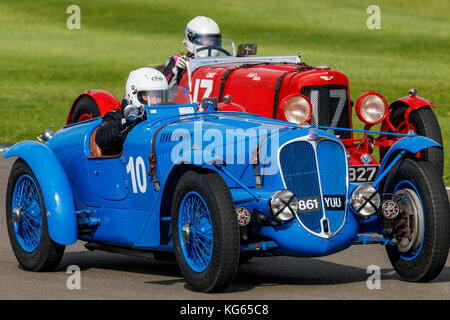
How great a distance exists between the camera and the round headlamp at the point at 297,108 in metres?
11.2

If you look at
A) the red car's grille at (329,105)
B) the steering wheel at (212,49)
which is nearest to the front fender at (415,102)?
the red car's grille at (329,105)

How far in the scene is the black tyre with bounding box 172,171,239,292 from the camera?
650 cm

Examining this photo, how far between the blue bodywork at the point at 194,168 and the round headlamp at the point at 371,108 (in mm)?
4255

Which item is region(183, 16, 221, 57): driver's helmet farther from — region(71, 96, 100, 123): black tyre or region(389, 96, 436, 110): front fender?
region(389, 96, 436, 110): front fender

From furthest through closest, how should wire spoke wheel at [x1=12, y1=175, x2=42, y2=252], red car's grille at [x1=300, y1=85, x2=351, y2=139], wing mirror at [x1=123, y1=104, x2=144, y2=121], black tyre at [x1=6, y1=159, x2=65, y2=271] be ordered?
1. red car's grille at [x1=300, y1=85, x2=351, y2=139]
2. wire spoke wheel at [x1=12, y1=175, x2=42, y2=252]
3. black tyre at [x1=6, y1=159, x2=65, y2=271]
4. wing mirror at [x1=123, y1=104, x2=144, y2=121]

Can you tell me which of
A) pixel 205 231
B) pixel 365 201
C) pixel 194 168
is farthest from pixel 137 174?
pixel 365 201

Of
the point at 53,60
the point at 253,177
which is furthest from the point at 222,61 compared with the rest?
the point at 53,60

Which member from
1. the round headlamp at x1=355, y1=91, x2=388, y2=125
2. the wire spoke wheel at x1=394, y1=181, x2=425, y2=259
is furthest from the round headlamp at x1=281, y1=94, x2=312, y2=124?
the wire spoke wheel at x1=394, y1=181, x2=425, y2=259

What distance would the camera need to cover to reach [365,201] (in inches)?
273

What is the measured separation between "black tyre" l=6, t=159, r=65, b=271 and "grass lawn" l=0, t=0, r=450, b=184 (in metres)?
9.92

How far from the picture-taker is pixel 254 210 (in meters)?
6.78
